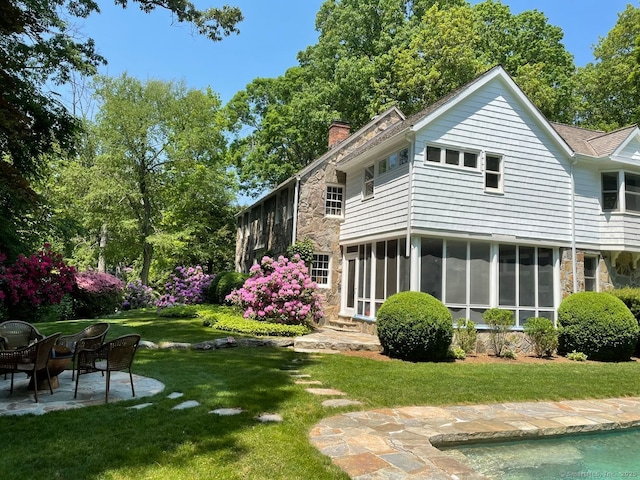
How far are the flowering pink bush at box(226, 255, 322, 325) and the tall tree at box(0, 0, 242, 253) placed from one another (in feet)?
22.1

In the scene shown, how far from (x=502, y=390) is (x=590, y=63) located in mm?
30833

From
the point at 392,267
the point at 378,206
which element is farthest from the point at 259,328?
the point at 378,206

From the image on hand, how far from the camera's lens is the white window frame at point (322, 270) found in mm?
16750

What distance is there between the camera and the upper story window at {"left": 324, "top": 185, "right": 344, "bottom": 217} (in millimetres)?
17406

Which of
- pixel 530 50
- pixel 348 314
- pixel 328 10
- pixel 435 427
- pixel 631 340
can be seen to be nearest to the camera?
pixel 435 427

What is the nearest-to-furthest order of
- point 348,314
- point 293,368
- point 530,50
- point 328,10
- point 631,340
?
point 293,368, point 631,340, point 348,314, point 530,50, point 328,10

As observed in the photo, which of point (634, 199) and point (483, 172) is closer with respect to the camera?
point (483, 172)

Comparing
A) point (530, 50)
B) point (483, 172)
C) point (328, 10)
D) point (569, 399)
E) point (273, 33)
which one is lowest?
point (569, 399)

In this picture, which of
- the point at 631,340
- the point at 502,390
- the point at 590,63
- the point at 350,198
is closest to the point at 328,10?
Result: the point at 590,63

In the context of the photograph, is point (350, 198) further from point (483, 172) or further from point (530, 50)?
point (530, 50)

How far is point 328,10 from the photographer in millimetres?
32406

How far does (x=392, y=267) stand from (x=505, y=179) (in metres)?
4.39

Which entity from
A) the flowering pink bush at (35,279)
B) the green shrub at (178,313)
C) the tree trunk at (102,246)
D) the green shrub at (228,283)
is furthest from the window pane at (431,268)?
the tree trunk at (102,246)

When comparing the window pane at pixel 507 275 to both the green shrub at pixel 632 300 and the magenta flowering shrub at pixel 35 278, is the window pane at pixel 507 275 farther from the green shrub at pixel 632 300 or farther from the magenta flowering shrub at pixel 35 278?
the magenta flowering shrub at pixel 35 278
